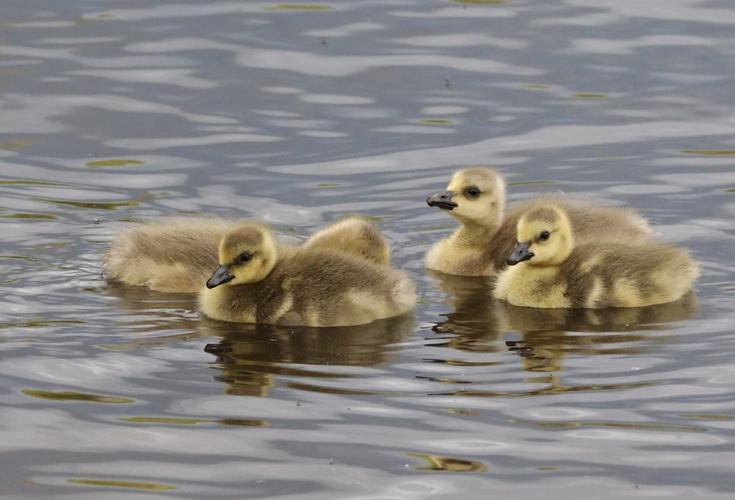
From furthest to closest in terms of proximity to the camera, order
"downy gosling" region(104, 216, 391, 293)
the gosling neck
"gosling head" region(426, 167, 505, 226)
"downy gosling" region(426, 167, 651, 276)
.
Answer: the gosling neck < "gosling head" region(426, 167, 505, 226) < "downy gosling" region(426, 167, 651, 276) < "downy gosling" region(104, 216, 391, 293)

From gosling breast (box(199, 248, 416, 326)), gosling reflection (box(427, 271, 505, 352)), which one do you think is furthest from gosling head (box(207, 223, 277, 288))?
gosling reflection (box(427, 271, 505, 352))

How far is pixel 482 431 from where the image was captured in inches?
270

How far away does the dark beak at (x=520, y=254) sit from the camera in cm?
874

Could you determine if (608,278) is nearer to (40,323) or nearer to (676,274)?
(676,274)

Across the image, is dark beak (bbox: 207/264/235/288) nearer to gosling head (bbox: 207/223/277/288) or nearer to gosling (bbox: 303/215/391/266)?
gosling head (bbox: 207/223/277/288)

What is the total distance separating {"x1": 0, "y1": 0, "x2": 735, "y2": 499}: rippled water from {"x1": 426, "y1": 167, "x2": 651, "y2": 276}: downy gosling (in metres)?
0.19

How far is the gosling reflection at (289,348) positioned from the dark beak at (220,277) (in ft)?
→ 0.73

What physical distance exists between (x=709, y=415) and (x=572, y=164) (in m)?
4.65

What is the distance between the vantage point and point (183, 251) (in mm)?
9078

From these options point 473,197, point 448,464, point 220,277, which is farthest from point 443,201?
point 448,464

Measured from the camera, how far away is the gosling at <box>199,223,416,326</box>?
27.4 ft

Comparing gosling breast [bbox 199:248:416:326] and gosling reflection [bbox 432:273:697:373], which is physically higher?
gosling breast [bbox 199:248:416:326]

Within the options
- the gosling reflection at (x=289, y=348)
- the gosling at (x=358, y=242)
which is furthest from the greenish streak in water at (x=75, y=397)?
the gosling at (x=358, y=242)

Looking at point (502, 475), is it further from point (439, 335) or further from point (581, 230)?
point (581, 230)
